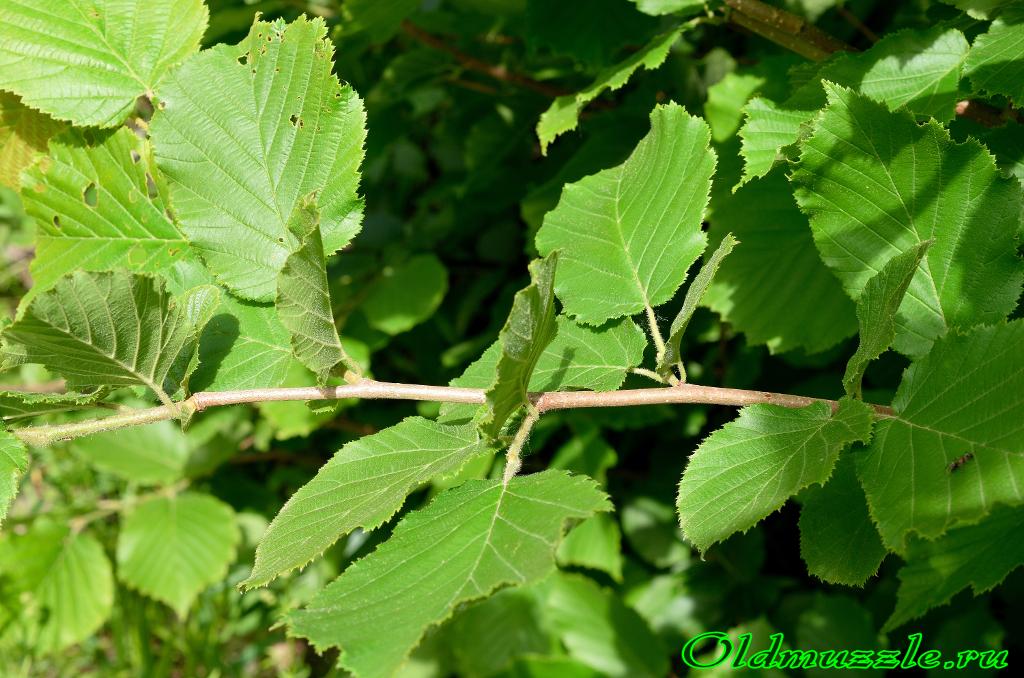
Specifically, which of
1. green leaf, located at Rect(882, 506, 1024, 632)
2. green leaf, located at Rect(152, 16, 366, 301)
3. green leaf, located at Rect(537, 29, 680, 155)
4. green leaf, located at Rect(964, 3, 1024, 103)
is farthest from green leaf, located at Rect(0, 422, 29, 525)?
green leaf, located at Rect(964, 3, 1024, 103)

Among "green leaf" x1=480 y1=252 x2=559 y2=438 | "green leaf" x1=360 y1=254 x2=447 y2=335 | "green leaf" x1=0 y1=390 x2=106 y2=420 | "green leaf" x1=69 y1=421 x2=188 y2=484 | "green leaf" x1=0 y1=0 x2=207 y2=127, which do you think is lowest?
"green leaf" x1=69 y1=421 x2=188 y2=484

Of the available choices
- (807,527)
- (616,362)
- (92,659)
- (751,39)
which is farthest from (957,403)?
(92,659)

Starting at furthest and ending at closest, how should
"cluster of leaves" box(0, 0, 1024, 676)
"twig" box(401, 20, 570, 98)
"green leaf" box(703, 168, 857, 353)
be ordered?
"twig" box(401, 20, 570, 98) < "green leaf" box(703, 168, 857, 353) < "cluster of leaves" box(0, 0, 1024, 676)

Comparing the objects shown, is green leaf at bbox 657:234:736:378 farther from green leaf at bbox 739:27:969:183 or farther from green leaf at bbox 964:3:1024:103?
green leaf at bbox 964:3:1024:103

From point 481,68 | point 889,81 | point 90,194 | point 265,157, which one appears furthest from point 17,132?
point 889,81

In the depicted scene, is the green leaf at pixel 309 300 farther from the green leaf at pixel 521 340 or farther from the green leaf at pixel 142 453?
the green leaf at pixel 142 453

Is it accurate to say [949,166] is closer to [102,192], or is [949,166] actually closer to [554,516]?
[554,516]

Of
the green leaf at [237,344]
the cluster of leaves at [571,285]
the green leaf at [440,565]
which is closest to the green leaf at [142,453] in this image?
the cluster of leaves at [571,285]
